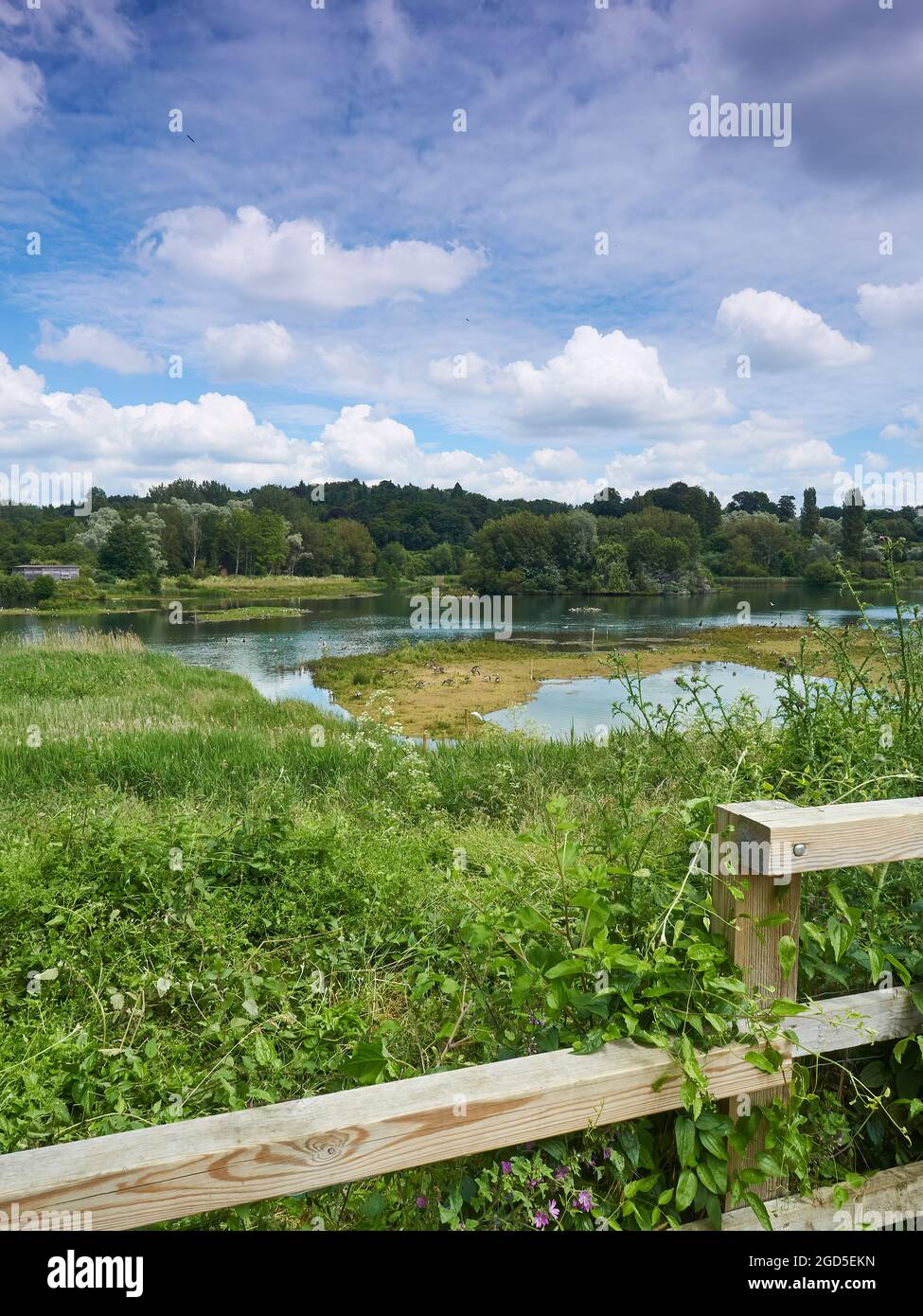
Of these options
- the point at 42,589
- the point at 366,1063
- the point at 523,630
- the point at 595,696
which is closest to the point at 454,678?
the point at 595,696

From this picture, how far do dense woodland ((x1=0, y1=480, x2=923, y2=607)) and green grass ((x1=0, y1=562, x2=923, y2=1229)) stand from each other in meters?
39.9

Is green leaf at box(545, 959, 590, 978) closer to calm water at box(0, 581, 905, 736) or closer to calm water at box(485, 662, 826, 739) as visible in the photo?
calm water at box(0, 581, 905, 736)

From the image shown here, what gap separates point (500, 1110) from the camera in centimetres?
161

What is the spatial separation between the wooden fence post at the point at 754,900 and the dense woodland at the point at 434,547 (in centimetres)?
4114

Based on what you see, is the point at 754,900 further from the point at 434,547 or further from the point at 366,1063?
the point at 434,547

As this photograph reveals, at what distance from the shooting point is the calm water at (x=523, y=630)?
17.7 metres

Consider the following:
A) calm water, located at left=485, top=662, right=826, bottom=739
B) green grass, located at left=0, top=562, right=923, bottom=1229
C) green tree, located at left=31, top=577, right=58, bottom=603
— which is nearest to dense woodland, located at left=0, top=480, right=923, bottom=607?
green tree, located at left=31, top=577, right=58, bottom=603

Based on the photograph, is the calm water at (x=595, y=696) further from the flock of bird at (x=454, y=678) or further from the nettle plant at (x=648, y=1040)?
the nettle plant at (x=648, y=1040)

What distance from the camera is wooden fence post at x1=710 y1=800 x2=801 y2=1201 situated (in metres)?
1.70

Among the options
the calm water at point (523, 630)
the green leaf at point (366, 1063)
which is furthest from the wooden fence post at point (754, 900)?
the calm water at point (523, 630)

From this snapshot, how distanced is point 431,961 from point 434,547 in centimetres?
7686

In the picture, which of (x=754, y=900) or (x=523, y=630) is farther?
(x=523, y=630)
